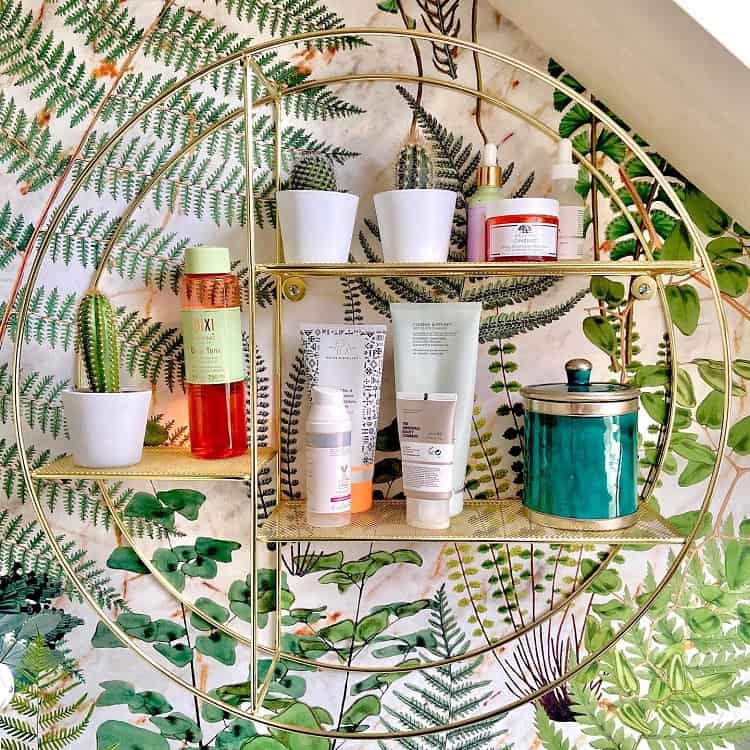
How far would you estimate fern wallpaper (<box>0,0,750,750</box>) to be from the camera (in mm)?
834

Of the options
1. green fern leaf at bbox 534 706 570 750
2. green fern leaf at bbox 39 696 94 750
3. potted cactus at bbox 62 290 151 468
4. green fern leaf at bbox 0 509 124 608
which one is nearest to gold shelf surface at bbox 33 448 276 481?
potted cactus at bbox 62 290 151 468

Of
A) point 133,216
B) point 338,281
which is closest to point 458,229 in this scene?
point 338,281

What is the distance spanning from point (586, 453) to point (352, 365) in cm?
26

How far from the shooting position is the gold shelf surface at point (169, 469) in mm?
710

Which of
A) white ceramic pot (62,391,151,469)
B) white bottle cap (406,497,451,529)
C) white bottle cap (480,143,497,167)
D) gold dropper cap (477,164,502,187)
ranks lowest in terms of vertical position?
white bottle cap (406,497,451,529)

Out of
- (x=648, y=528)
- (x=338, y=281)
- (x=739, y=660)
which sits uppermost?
(x=338, y=281)

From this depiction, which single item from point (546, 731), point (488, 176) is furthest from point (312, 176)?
point (546, 731)

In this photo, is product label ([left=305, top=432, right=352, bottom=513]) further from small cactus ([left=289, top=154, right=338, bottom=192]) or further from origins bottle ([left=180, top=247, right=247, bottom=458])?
small cactus ([left=289, top=154, right=338, bottom=192])

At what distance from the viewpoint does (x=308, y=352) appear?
2.56ft

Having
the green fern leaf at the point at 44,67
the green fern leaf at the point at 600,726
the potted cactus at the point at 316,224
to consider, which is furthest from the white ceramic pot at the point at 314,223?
the green fern leaf at the point at 600,726

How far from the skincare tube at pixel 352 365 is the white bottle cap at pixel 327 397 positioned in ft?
0.15

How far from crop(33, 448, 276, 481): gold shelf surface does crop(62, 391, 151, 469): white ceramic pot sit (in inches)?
0.5

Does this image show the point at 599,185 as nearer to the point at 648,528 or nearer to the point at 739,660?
the point at 648,528

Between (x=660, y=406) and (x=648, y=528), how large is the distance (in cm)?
17
